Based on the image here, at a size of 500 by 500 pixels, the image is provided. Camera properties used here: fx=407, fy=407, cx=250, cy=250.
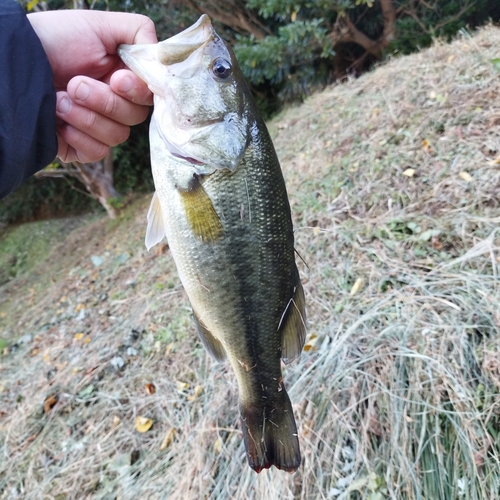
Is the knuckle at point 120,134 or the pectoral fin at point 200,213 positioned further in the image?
the knuckle at point 120,134

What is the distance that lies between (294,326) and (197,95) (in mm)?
879

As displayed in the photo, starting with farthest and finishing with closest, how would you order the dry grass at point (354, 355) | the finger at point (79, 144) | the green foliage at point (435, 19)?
the green foliage at point (435, 19), the dry grass at point (354, 355), the finger at point (79, 144)

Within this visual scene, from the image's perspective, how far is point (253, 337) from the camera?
146 centimetres

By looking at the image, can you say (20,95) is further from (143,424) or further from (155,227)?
(143,424)

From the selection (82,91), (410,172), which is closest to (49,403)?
(82,91)

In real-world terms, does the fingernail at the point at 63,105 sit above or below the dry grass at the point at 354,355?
above

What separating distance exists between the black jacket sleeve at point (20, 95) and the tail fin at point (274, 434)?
1240 millimetres

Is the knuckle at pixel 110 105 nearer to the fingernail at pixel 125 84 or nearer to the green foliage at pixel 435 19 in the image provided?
the fingernail at pixel 125 84

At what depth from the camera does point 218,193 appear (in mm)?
1327

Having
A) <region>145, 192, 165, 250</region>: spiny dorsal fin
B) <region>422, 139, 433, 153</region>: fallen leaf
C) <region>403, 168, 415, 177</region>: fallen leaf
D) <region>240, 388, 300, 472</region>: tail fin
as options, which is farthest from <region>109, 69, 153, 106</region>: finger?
<region>422, 139, 433, 153</region>: fallen leaf

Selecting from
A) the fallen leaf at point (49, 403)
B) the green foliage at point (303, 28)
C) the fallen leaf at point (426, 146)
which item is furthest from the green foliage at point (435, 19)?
the fallen leaf at point (49, 403)

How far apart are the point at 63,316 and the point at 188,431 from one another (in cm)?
336

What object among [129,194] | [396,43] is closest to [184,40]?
[396,43]

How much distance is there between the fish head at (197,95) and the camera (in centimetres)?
135
